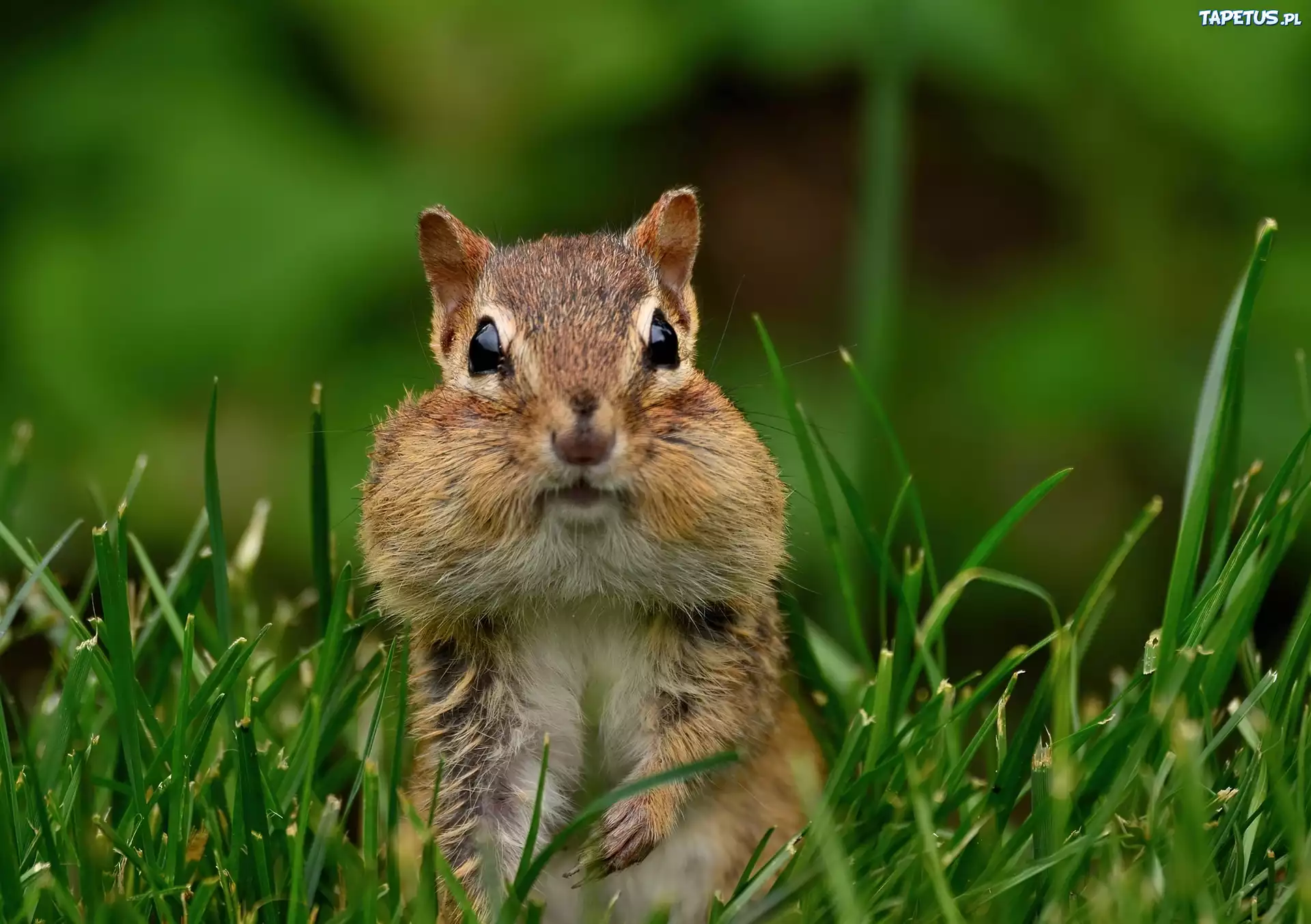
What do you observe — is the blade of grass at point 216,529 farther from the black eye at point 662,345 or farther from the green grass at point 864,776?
the black eye at point 662,345

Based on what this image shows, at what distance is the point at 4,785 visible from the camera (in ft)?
6.57

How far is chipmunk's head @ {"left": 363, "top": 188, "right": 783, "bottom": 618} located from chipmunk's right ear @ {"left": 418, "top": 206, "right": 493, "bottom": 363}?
0.20 ft

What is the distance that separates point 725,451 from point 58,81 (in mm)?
2729

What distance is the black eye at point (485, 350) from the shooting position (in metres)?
2.03

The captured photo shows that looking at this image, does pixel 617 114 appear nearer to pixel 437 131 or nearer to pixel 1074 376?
pixel 437 131

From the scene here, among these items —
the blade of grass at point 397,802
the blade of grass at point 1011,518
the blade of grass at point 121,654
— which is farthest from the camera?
the blade of grass at point 1011,518

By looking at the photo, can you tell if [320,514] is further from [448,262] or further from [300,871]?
[300,871]

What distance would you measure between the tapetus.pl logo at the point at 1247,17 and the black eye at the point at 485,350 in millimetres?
2260

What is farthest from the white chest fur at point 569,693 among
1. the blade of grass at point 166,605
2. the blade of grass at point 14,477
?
the blade of grass at point 14,477

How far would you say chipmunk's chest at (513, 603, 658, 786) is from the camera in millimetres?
2055

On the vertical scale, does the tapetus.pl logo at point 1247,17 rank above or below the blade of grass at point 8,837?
above

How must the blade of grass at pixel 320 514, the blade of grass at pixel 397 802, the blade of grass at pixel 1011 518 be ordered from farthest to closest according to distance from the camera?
the blade of grass at pixel 320 514 < the blade of grass at pixel 1011 518 < the blade of grass at pixel 397 802

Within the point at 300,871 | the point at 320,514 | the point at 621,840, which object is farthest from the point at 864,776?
the point at 320,514

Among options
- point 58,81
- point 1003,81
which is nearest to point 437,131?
point 58,81
